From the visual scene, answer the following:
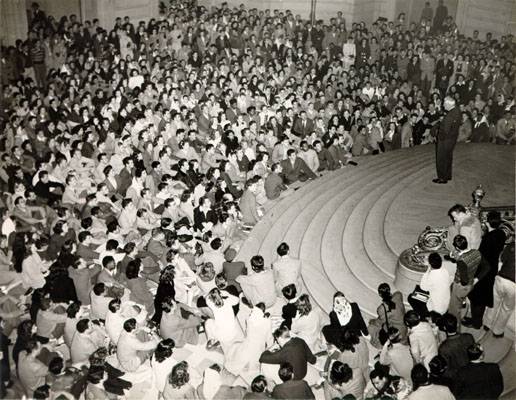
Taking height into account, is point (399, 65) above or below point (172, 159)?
above

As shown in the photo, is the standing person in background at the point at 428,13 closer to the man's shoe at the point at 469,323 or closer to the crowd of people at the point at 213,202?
the crowd of people at the point at 213,202

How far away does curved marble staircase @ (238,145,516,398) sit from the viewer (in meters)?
8.93

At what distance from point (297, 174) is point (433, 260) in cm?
629

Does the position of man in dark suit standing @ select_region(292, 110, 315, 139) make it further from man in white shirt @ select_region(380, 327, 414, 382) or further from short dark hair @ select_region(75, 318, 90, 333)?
short dark hair @ select_region(75, 318, 90, 333)

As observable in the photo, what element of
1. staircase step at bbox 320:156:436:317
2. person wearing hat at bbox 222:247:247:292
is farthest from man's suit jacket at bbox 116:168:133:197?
staircase step at bbox 320:156:436:317

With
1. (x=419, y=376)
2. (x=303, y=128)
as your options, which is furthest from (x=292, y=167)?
(x=419, y=376)

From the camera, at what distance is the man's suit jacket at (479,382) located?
18.9ft

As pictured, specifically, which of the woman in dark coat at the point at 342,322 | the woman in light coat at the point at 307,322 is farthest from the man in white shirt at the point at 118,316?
the woman in dark coat at the point at 342,322

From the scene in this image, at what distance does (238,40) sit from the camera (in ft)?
71.1

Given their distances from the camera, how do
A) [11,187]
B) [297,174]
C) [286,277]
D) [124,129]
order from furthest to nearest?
[124,129] < [297,174] < [11,187] < [286,277]

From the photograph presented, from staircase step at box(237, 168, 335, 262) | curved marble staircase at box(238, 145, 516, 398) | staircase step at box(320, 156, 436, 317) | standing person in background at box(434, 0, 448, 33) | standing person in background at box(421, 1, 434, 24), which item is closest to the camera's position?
staircase step at box(320, 156, 436, 317)

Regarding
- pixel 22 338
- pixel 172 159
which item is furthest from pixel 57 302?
pixel 172 159

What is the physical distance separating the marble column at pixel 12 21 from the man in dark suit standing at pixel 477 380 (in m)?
16.6

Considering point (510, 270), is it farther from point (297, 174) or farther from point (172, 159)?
point (172, 159)
